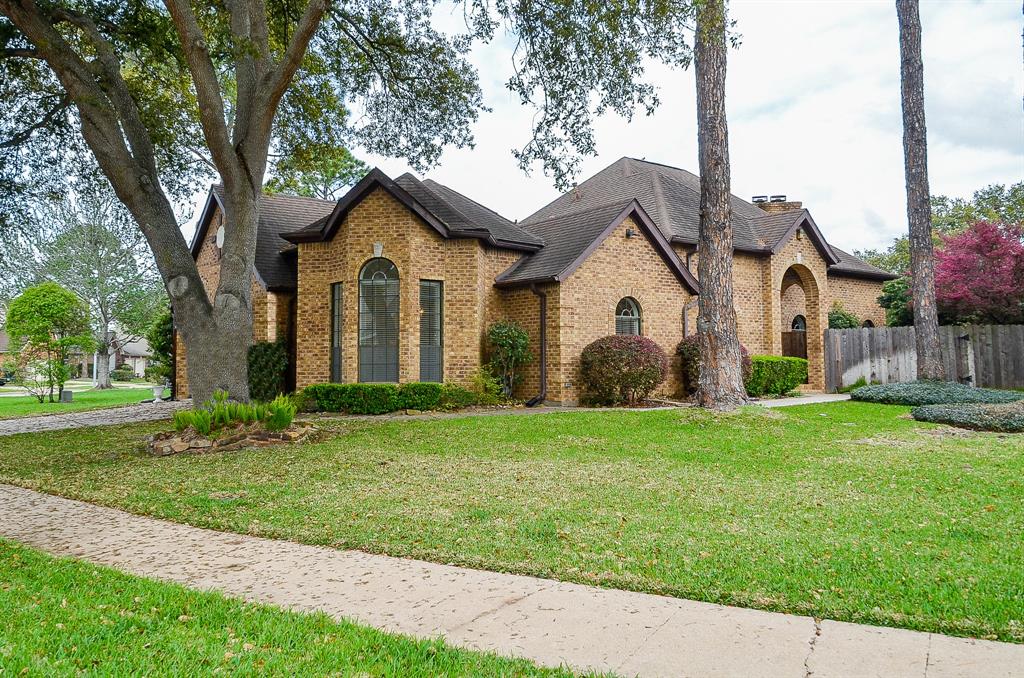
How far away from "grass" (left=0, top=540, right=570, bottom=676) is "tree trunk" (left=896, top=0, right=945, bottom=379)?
18.7 meters

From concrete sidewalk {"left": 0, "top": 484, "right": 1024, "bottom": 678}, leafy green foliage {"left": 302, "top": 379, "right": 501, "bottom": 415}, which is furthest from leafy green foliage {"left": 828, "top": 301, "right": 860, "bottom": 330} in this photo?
concrete sidewalk {"left": 0, "top": 484, "right": 1024, "bottom": 678}

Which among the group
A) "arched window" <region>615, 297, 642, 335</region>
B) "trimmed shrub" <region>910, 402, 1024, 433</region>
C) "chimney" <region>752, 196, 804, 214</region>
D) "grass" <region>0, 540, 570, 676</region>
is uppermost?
"chimney" <region>752, 196, 804, 214</region>

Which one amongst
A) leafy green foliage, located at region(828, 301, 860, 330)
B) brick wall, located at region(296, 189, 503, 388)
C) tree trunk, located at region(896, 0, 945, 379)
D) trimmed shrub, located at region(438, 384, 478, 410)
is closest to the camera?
trimmed shrub, located at region(438, 384, 478, 410)

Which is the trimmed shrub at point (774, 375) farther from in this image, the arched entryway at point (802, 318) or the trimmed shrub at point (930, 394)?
the trimmed shrub at point (930, 394)

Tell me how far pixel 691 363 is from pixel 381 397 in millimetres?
8382

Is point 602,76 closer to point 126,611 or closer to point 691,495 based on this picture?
point 691,495

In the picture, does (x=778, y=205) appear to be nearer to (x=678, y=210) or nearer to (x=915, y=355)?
(x=678, y=210)

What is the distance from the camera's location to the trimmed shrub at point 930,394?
15273 mm

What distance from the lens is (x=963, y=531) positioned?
5.16 meters

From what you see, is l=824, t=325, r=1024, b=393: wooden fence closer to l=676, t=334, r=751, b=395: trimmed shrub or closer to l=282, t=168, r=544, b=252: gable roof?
l=676, t=334, r=751, b=395: trimmed shrub

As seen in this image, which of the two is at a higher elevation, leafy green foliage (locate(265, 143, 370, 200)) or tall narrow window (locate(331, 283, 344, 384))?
leafy green foliage (locate(265, 143, 370, 200))

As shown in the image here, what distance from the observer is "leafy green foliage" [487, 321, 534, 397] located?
1675 centimetres

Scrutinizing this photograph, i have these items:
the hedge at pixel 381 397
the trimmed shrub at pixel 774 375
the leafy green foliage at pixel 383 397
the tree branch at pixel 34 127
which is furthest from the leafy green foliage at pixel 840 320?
the tree branch at pixel 34 127

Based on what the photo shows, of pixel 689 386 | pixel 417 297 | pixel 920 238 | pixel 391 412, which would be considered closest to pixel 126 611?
pixel 391 412
